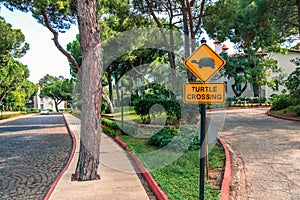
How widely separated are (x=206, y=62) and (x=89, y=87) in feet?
9.00

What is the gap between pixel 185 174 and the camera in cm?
535

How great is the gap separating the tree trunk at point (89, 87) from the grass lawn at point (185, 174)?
1.38 meters

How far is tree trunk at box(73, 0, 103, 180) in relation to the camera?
17.6ft

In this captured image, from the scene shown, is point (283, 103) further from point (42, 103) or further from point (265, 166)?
point (42, 103)

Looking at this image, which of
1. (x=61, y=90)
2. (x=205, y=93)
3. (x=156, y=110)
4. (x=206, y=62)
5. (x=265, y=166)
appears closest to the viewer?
(x=205, y=93)

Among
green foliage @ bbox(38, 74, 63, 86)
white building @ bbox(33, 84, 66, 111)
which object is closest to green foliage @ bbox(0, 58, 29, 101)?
white building @ bbox(33, 84, 66, 111)

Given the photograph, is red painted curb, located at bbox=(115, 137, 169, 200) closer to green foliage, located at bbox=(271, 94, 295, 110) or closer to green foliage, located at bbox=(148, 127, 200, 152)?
green foliage, located at bbox=(148, 127, 200, 152)

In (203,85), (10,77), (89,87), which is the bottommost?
(203,85)

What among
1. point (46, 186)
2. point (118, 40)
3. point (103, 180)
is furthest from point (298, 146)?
point (118, 40)

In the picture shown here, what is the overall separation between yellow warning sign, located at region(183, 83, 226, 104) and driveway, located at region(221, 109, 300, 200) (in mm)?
1893

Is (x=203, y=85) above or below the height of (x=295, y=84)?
below

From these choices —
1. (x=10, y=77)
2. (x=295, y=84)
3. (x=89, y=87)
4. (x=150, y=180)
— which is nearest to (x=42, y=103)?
(x=10, y=77)

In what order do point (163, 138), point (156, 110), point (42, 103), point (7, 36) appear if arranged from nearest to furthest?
point (163, 138), point (156, 110), point (7, 36), point (42, 103)

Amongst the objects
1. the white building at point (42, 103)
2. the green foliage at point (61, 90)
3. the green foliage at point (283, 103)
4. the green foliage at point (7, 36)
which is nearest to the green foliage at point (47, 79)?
the white building at point (42, 103)
